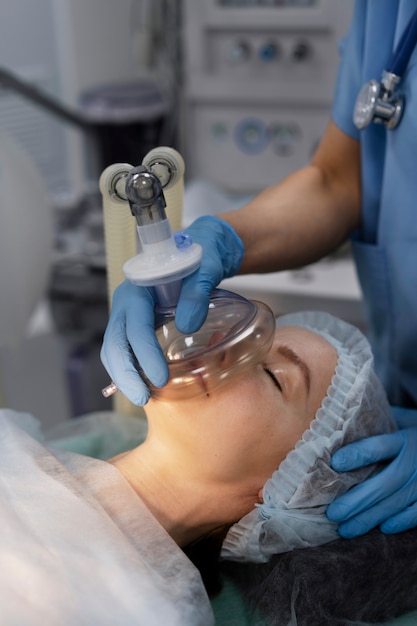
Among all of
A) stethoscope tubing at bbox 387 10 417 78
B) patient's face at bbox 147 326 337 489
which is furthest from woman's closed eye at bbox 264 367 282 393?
stethoscope tubing at bbox 387 10 417 78

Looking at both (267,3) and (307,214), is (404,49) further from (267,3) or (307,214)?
(267,3)

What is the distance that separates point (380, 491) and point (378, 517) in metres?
0.04

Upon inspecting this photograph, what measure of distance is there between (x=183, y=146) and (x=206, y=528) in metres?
1.73

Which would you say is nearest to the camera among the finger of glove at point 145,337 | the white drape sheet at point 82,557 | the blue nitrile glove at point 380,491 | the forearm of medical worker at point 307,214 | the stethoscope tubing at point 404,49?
the white drape sheet at point 82,557

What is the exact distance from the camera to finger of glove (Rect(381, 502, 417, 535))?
3.66 feet

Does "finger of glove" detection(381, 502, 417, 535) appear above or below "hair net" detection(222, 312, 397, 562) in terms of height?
below

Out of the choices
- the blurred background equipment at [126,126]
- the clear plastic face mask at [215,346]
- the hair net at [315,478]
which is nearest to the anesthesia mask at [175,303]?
the clear plastic face mask at [215,346]

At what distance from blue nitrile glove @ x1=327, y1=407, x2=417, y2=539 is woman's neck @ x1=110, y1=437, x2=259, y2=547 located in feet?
0.50

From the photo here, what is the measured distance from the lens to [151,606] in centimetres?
88

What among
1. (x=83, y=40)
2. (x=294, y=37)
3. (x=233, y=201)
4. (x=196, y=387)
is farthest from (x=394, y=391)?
(x=83, y=40)

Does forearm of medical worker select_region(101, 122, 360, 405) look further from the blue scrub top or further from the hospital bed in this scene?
the hospital bed

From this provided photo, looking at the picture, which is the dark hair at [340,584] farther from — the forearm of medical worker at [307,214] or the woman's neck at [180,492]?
the forearm of medical worker at [307,214]

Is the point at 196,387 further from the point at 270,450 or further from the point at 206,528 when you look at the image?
the point at 206,528

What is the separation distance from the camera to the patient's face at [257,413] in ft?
3.57
